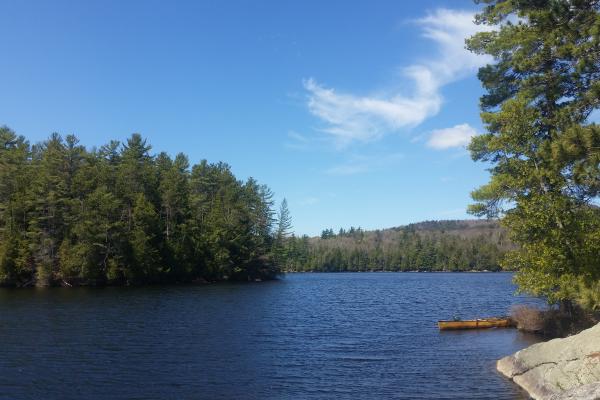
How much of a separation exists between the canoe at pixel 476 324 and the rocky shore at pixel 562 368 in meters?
13.3

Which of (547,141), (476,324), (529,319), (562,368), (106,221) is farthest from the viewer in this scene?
(106,221)

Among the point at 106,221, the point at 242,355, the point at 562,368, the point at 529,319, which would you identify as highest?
the point at 106,221

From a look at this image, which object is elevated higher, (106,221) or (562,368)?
(106,221)

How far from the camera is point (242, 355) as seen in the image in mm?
24312

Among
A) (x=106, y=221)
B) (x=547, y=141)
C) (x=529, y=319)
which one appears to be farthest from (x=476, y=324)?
(x=106, y=221)

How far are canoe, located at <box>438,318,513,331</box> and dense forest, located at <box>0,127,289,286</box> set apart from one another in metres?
53.4

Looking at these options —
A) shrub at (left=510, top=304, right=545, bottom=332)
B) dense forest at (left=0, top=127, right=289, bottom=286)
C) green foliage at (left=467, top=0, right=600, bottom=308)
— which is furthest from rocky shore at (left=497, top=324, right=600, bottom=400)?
dense forest at (left=0, top=127, right=289, bottom=286)

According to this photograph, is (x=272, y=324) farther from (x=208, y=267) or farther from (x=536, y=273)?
(x=208, y=267)

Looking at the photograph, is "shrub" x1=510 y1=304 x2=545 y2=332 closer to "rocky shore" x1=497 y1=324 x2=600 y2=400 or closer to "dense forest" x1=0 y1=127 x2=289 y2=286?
"rocky shore" x1=497 y1=324 x2=600 y2=400

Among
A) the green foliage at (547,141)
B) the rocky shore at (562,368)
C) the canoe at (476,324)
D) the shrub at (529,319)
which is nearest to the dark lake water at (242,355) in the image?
the rocky shore at (562,368)

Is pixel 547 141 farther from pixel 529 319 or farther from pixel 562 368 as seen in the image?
pixel 529 319

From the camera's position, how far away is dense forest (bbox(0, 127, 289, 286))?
69.1m

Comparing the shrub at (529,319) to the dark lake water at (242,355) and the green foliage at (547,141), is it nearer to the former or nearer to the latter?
the dark lake water at (242,355)

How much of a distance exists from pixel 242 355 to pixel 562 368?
1449 centimetres
